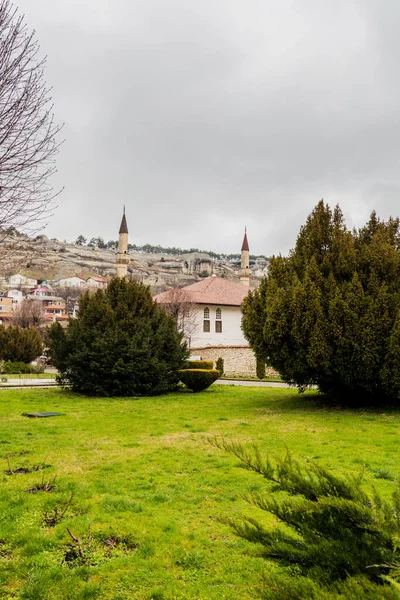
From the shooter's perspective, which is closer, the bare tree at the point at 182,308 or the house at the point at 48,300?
the bare tree at the point at 182,308

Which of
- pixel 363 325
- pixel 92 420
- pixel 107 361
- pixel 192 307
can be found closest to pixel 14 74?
pixel 92 420

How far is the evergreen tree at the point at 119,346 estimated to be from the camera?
57.3ft

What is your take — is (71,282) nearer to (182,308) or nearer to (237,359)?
(182,308)

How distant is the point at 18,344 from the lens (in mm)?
31312

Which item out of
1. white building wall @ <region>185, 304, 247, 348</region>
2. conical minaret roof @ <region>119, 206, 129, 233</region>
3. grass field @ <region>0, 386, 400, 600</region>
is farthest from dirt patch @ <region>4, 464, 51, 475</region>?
→ conical minaret roof @ <region>119, 206, 129, 233</region>

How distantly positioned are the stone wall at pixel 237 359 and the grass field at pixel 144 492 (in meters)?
18.6

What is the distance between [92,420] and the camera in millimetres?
11688

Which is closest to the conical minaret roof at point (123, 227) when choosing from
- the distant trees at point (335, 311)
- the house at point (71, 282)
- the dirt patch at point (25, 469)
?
the distant trees at point (335, 311)

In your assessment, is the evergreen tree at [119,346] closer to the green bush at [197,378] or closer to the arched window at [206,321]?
the green bush at [197,378]

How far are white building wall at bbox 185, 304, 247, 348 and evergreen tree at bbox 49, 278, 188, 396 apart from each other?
23.0 meters

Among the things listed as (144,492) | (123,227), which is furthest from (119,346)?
(123,227)

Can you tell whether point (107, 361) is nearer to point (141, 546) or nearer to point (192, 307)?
point (141, 546)

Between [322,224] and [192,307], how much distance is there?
2720 centimetres

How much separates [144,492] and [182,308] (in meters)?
34.1
